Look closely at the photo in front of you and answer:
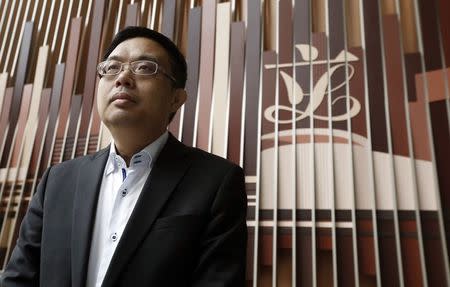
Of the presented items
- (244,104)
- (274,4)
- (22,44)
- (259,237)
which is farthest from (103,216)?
(22,44)

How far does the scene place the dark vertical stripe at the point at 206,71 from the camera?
1.82 m

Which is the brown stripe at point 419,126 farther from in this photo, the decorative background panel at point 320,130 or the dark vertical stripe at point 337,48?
the dark vertical stripe at point 337,48

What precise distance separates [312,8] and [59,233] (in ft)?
5.08

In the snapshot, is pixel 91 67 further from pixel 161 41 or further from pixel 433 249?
pixel 433 249

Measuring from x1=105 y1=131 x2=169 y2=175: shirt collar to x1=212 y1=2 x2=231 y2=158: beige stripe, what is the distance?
0.58 meters

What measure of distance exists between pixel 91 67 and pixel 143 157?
4.19ft

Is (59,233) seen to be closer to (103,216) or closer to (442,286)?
(103,216)

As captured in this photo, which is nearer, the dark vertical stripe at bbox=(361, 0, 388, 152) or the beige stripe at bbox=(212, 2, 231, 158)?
the dark vertical stripe at bbox=(361, 0, 388, 152)

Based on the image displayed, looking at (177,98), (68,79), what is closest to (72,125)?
(68,79)

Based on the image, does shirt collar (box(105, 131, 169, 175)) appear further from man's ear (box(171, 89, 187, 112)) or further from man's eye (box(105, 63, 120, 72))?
man's eye (box(105, 63, 120, 72))

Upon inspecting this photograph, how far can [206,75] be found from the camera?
6.21 ft

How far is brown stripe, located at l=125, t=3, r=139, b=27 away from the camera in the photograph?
84.7 inches

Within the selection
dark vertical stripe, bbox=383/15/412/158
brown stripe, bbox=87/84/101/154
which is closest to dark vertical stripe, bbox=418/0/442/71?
dark vertical stripe, bbox=383/15/412/158

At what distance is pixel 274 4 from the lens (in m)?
1.93
